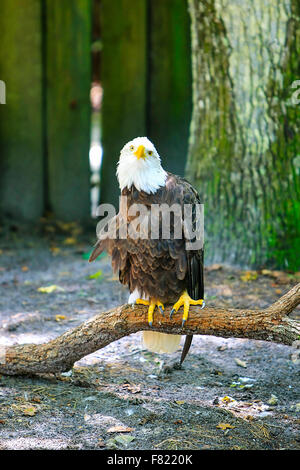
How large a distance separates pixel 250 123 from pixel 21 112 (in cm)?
262

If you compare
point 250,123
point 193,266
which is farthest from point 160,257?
point 250,123

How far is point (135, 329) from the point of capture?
3.28 meters

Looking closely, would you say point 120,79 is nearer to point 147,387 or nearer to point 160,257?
point 160,257

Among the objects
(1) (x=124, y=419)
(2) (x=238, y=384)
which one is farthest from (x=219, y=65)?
(1) (x=124, y=419)

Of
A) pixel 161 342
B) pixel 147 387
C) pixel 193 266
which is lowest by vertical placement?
pixel 147 387

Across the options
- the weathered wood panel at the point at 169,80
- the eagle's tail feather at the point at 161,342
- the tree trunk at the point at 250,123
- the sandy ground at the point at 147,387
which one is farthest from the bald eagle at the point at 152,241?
the weathered wood panel at the point at 169,80

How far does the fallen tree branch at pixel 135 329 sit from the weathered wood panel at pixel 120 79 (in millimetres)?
3329

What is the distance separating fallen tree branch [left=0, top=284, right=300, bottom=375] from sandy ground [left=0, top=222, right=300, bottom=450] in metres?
0.14

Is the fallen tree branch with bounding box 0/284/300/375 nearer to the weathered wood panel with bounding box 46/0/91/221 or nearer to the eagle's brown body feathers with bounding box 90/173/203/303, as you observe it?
the eagle's brown body feathers with bounding box 90/173/203/303

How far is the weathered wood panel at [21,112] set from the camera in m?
6.16

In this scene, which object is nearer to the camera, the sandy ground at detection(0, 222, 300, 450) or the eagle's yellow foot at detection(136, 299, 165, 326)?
the sandy ground at detection(0, 222, 300, 450)

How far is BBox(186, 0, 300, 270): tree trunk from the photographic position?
4.68 m

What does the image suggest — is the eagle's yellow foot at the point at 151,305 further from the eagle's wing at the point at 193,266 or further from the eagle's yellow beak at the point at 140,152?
the eagle's yellow beak at the point at 140,152

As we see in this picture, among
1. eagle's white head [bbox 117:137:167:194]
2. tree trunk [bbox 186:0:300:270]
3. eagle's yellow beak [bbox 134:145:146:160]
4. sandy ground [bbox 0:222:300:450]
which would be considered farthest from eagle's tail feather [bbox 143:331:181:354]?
tree trunk [bbox 186:0:300:270]
